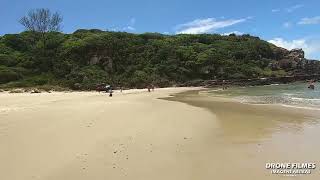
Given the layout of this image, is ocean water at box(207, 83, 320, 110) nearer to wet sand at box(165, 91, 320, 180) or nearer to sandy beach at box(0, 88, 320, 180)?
wet sand at box(165, 91, 320, 180)

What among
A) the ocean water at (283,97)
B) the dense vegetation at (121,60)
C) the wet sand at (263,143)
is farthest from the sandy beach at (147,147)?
the dense vegetation at (121,60)

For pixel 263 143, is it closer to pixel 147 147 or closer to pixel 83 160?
pixel 147 147

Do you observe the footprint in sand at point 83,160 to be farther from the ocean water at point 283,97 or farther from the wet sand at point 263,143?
the ocean water at point 283,97

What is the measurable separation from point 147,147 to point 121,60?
197 feet

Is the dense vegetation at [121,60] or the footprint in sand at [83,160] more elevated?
the dense vegetation at [121,60]

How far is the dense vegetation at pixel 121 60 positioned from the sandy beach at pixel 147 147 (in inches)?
1648

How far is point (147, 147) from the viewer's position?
1111cm

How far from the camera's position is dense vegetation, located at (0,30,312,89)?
204ft

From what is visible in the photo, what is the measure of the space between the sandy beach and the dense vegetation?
41852 mm

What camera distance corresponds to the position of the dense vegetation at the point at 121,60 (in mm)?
62094

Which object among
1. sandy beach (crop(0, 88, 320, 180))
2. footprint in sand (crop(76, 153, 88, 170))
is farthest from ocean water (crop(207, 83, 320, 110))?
footprint in sand (crop(76, 153, 88, 170))

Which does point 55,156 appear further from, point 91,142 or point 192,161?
point 192,161

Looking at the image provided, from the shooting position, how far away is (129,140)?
12031 mm

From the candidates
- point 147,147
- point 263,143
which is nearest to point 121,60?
point 263,143
